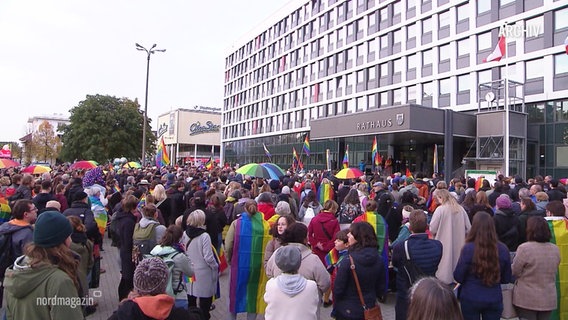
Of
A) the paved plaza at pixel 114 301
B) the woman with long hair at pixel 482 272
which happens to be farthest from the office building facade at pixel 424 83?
the woman with long hair at pixel 482 272

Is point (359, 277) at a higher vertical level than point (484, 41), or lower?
lower

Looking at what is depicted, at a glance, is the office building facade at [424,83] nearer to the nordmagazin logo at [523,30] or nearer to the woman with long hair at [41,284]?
the nordmagazin logo at [523,30]

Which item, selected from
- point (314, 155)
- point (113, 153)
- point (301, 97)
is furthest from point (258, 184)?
point (301, 97)

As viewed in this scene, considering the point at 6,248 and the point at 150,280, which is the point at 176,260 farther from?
the point at 6,248

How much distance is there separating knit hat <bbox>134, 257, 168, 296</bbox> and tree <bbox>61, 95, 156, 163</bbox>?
38.1 m

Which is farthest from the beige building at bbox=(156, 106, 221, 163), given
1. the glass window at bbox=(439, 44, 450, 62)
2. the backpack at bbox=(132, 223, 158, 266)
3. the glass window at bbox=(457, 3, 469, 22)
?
the backpack at bbox=(132, 223, 158, 266)

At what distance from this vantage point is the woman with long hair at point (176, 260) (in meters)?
4.23

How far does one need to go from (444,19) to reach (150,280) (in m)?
34.6

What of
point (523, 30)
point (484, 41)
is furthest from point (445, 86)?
point (523, 30)

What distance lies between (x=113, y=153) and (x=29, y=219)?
38.3 metres

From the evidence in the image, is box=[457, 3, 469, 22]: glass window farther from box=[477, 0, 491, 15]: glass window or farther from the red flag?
the red flag

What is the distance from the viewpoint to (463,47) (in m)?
30.8

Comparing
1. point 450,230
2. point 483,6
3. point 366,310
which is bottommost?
point 366,310

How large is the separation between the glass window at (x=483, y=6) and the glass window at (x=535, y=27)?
3.20m
